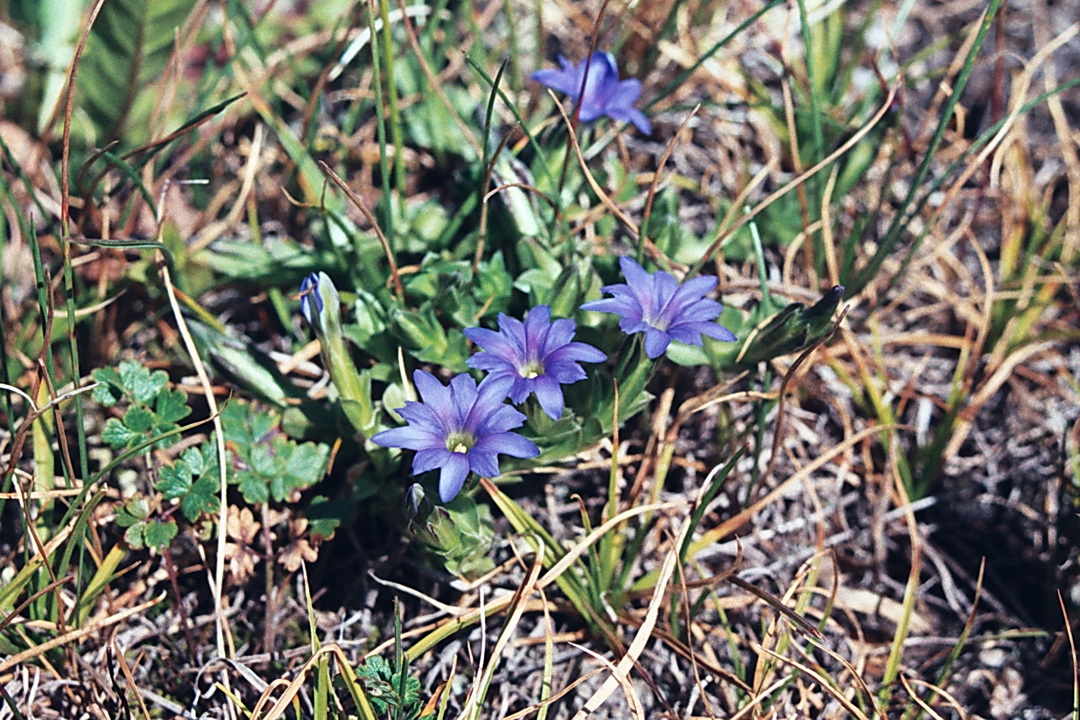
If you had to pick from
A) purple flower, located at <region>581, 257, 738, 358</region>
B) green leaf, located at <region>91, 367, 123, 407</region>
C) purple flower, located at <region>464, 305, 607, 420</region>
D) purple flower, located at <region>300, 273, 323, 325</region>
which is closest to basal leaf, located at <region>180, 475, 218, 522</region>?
green leaf, located at <region>91, 367, 123, 407</region>

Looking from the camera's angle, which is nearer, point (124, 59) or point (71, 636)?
point (71, 636)

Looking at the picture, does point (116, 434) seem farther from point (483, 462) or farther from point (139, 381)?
point (483, 462)

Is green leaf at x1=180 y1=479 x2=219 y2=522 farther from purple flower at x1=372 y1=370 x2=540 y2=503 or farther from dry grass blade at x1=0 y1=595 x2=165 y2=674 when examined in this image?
purple flower at x1=372 y1=370 x2=540 y2=503

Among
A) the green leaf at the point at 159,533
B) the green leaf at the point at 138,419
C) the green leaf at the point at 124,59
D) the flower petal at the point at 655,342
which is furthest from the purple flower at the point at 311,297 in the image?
the green leaf at the point at 124,59

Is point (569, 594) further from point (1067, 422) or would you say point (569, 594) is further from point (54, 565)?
point (1067, 422)

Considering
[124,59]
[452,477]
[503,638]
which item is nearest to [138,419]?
[452,477]

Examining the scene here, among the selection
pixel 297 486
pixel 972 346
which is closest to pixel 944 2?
pixel 972 346
